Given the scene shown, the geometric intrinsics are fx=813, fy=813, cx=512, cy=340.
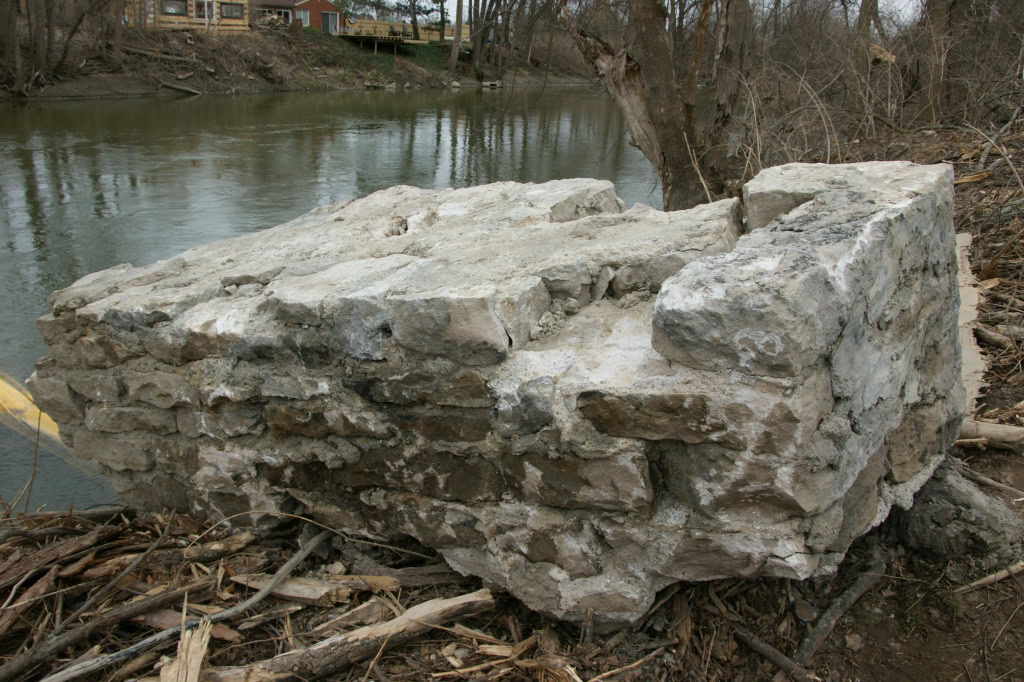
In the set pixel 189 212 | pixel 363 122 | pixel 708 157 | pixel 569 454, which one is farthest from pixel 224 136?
pixel 569 454

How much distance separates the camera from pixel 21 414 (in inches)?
191

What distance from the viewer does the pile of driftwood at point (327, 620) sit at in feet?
7.16

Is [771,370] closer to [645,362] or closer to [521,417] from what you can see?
[645,362]

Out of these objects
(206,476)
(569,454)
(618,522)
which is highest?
(569,454)

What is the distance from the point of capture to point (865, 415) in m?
2.08

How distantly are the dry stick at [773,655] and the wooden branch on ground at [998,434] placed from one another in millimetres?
1437

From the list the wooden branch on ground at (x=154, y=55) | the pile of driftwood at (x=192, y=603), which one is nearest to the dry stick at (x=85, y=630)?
the pile of driftwood at (x=192, y=603)

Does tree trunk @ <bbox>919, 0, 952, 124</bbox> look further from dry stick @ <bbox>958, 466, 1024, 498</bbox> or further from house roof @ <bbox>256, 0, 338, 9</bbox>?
house roof @ <bbox>256, 0, 338, 9</bbox>

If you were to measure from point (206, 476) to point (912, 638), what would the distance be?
2.21m

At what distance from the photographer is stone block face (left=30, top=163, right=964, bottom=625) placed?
190 centimetres

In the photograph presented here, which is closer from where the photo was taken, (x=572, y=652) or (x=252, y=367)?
(x=572, y=652)

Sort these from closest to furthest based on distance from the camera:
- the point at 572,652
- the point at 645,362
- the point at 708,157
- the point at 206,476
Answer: the point at 645,362 < the point at 572,652 < the point at 206,476 < the point at 708,157

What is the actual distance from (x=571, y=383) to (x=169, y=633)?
1320mm

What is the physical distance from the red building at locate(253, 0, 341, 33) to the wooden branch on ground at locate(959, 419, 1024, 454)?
42.2 meters
